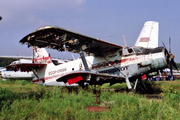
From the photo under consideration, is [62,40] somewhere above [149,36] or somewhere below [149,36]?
below

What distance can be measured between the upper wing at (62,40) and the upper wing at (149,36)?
14.8 ft

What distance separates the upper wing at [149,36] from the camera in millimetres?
13485

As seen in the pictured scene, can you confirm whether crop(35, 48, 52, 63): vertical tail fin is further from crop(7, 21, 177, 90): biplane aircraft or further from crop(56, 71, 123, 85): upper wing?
crop(56, 71, 123, 85): upper wing

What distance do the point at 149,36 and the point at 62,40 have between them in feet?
29.2

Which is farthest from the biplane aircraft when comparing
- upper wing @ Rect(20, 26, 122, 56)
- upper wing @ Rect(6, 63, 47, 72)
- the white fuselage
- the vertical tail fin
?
the white fuselage

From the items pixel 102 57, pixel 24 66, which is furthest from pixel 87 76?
pixel 24 66

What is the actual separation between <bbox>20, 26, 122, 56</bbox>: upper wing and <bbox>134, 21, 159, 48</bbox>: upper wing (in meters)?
4.52

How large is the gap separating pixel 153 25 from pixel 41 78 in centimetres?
1243

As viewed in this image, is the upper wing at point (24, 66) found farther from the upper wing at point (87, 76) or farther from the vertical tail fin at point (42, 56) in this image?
the upper wing at point (87, 76)

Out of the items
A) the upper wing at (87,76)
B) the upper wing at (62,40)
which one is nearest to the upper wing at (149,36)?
the upper wing at (62,40)

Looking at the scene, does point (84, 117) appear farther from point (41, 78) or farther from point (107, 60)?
point (41, 78)

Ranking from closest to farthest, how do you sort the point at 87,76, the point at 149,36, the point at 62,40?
the point at 62,40, the point at 87,76, the point at 149,36

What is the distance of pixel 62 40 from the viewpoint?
9.03 metres

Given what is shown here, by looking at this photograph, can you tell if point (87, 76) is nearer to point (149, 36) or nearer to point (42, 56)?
point (149, 36)
